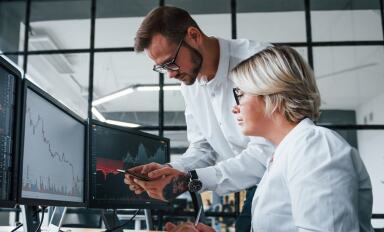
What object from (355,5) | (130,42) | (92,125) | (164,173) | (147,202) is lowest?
(147,202)

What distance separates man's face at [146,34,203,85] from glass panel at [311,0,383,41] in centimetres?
214

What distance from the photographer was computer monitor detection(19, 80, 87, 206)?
1102mm

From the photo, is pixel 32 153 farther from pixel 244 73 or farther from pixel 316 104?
pixel 316 104

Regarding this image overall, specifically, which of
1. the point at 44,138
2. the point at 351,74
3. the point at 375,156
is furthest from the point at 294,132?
→ the point at 351,74

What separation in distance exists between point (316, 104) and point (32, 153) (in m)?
0.71

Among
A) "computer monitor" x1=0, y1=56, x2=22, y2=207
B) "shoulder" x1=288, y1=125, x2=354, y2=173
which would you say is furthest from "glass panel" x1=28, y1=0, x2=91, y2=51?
"shoulder" x1=288, y1=125, x2=354, y2=173

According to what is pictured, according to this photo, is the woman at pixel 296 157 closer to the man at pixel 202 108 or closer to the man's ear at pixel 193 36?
the man at pixel 202 108

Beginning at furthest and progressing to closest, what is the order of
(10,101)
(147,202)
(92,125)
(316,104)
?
1. (147,202)
2. (92,125)
3. (316,104)
4. (10,101)

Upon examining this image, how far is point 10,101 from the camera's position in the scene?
3.44 ft

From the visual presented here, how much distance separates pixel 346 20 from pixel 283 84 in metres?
2.96

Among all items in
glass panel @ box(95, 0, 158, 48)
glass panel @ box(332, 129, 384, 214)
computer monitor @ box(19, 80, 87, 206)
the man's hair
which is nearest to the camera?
computer monitor @ box(19, 80, 87, 206)

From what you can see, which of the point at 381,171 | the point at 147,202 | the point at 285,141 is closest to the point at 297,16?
the point at 381,171

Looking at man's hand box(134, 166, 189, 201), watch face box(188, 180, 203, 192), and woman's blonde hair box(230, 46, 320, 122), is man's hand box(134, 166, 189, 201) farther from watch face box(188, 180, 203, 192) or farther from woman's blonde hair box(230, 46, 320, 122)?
woman's blonde hair box(230, 46, 320, 122)

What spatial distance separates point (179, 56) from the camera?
184 centimetres
